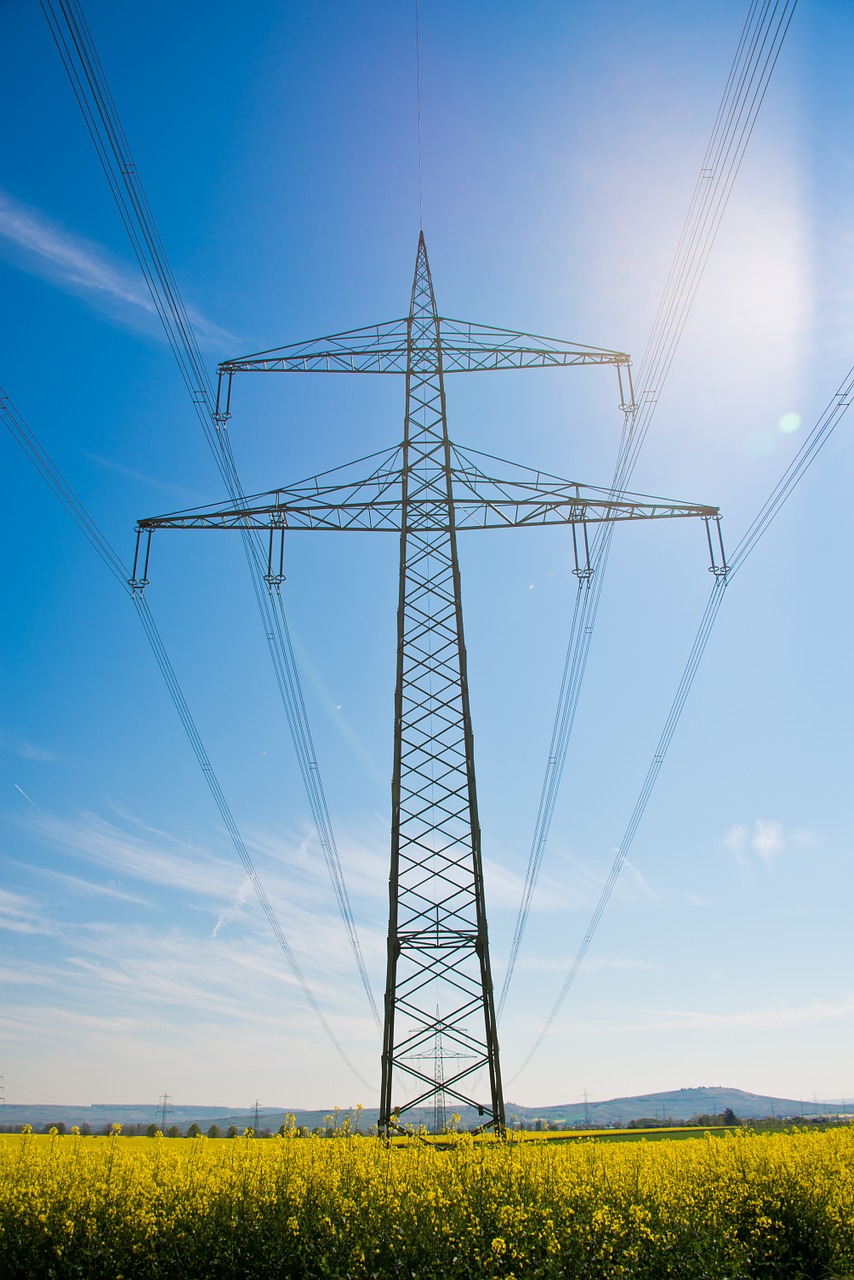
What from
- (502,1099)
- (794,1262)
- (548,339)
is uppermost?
(548,339)

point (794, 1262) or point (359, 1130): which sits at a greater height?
point (359, 1130)

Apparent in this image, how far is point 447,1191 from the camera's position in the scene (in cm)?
1180

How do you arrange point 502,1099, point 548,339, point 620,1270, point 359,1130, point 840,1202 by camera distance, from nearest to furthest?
point 620,1270, point 840,1202, point 359,1130, point 502,1099, point 548,339

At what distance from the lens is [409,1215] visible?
1120 cm

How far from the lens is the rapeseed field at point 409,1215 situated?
35.6ft

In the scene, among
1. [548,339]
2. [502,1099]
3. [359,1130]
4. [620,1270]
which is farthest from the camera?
[548,339]

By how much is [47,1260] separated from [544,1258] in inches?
281

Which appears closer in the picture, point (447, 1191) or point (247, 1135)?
point (447, 1191)

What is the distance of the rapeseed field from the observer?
35.6 ft

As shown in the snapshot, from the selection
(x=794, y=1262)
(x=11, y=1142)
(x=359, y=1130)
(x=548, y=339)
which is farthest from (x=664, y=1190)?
(x=548, y=339)

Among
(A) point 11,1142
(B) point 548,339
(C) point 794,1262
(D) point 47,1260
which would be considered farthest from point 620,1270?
(B) point 548,339

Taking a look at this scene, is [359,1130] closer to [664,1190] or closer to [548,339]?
[664,1190]

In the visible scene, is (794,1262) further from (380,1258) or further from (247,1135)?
(247,1135)

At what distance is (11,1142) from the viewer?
17078 millimetres
